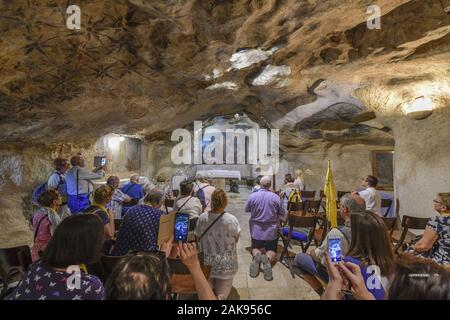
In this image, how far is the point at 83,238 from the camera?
1.32m

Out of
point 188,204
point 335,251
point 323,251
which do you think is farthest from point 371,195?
point 335,251

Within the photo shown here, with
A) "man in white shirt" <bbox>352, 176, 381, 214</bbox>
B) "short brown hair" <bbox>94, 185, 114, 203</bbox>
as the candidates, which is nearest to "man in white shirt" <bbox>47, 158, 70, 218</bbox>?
"short brown hair" <bbox>94, 185, 114, 203</bbox>

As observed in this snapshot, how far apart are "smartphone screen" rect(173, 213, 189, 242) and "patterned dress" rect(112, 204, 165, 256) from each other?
0.50 metres

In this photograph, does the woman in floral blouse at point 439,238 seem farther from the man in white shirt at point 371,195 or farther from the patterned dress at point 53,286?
the patterned dress at point 53,286

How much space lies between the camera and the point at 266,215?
139 inches

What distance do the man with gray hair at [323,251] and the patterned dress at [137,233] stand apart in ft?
4.77

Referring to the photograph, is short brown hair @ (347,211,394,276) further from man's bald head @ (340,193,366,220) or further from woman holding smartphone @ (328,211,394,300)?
man's bald head @ (340,193,366,220)

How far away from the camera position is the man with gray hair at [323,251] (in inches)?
76.7

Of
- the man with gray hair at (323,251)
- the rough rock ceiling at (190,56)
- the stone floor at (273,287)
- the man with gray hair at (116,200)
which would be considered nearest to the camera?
the man with gray hair at (323,251)

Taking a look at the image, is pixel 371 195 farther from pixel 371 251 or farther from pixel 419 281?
pixel 419 281

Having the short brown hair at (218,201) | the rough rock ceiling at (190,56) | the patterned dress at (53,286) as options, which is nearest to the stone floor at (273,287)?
the short brown hair at (218,201)

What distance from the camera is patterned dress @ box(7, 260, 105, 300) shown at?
117 centimetres

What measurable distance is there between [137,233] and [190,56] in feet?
10.3

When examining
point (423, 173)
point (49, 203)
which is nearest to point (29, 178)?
point (49, 203)
